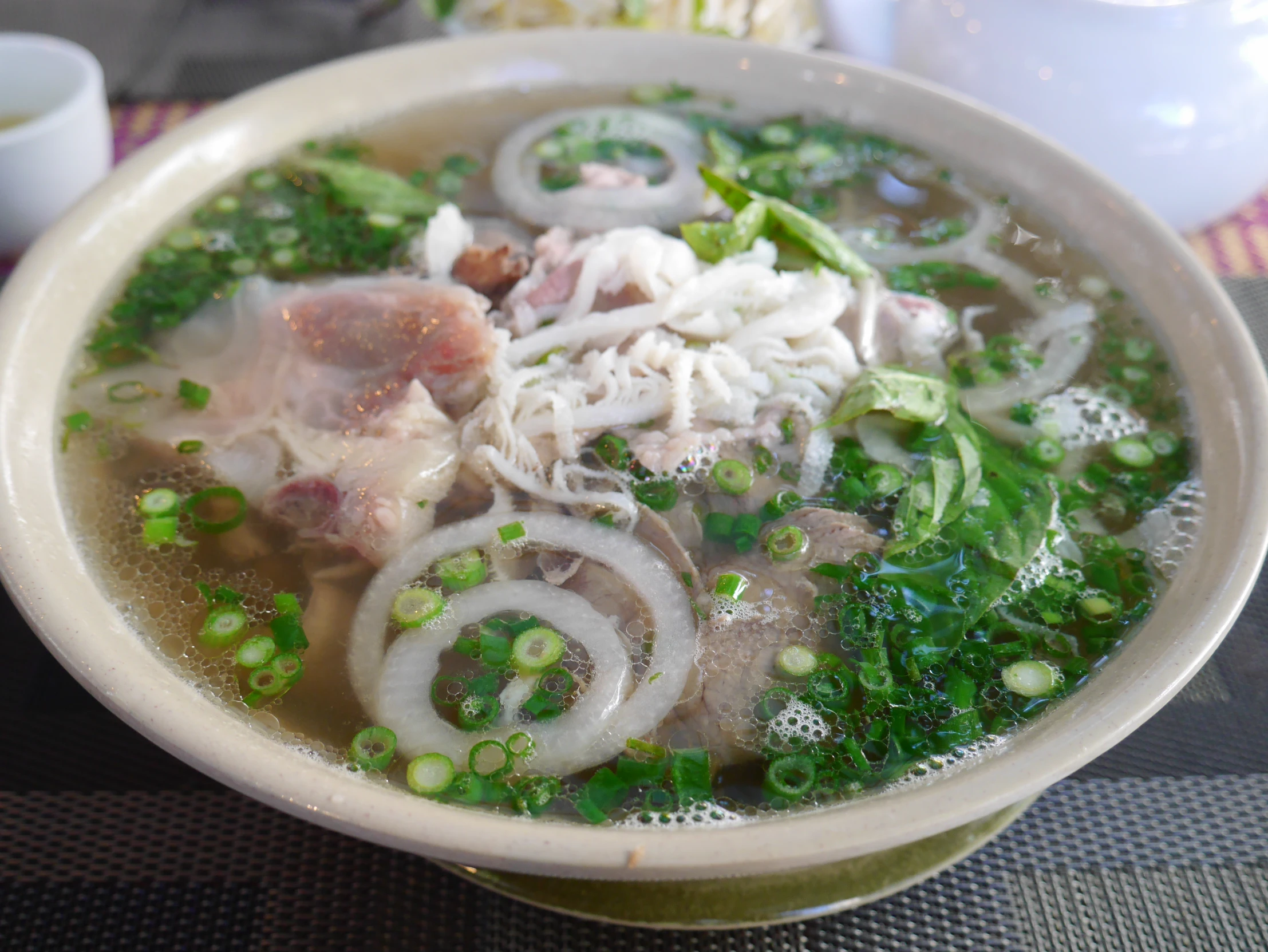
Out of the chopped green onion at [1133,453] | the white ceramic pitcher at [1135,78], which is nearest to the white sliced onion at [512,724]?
the chopped green onion at [1133,453]

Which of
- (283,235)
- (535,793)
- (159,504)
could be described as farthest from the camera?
(283,235)

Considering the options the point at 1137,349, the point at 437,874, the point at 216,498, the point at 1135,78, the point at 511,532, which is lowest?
the point at 437,874

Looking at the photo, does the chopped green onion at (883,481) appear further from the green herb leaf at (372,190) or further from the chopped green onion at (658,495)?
the green herb leaf at (372,190)

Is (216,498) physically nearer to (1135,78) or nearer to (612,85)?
(612,85)

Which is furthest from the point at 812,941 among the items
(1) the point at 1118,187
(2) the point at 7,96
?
(2) the point at 7,96

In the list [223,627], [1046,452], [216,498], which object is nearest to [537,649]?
[223,627]

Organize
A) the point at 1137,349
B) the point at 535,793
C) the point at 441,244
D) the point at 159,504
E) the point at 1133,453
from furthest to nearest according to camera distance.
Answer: the point at 441,244
the point at 1137,349
the point at 1133,453
the point at 159,504
the point at 535,793

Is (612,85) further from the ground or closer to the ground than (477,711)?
further from the ground
